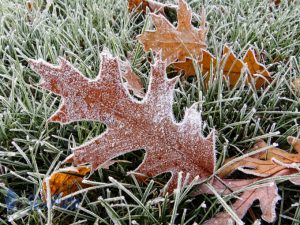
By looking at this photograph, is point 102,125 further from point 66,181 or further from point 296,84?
point 296,84

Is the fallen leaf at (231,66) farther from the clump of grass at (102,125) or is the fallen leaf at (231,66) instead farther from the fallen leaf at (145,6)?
the fallen leaf at (145,6)

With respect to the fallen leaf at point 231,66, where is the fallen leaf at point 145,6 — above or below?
above

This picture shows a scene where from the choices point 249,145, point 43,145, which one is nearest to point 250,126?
point 249,145

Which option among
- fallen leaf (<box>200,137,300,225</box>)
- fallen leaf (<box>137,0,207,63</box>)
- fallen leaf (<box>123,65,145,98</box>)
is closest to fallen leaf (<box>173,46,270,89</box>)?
fallen leaf (<box>137,0,207,63</box>)

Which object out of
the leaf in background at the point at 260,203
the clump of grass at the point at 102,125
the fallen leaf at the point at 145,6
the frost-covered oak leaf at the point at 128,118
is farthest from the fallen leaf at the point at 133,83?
the fallen leaf at the point at 145,6

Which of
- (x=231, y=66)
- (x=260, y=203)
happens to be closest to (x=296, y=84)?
(x=231, y=66)

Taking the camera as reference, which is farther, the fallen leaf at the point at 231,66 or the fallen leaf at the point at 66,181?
the fallen leaf at the point at 231,66

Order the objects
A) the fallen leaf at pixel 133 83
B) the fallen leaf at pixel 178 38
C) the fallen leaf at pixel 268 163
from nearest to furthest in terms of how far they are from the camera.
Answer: the fallen leaf at pixel 268 163 → the fallen leaf at pixel 133 83 → the fallen leaf at pixel 178 38
